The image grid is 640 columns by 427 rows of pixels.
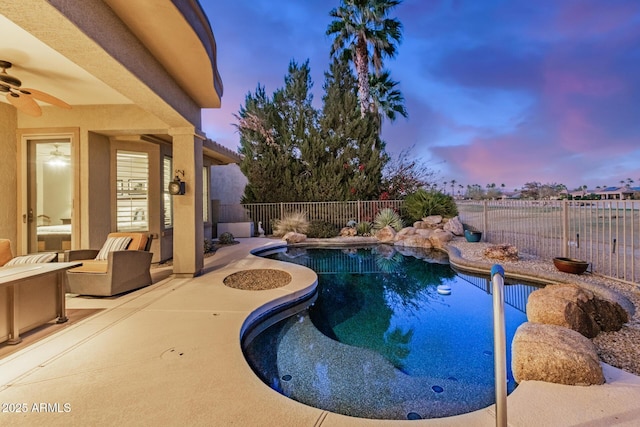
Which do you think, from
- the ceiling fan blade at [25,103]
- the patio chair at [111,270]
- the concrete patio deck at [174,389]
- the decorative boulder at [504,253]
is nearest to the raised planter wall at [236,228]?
the patio chair at [111,270]

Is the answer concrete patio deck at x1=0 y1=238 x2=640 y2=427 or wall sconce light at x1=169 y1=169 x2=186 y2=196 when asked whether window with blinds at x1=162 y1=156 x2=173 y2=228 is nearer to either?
wall sconce light at x1=169 y1=169 x2=186 y2=196

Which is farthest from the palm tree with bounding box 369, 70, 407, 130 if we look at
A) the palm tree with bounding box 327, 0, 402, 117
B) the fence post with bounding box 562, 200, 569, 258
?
the fence post with bounding box 562, 200, 569, 258

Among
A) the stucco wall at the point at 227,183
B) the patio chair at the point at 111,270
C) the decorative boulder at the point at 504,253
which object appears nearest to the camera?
the patio chair at the point at 111,270

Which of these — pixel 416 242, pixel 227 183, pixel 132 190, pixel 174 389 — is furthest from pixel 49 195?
pixel 416 242

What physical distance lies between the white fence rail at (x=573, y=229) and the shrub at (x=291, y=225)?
6.66 metres

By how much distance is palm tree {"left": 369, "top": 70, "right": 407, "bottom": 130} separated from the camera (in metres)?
14.6

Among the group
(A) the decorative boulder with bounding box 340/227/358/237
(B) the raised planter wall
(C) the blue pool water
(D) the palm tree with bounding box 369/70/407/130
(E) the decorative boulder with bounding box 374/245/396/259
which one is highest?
(D) the palm tree with bounding box 369/70/407/130

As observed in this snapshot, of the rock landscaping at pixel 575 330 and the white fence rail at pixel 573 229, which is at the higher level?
the white fence rail at pixel 573 229

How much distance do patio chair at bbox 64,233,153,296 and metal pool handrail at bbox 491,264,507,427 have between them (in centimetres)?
467

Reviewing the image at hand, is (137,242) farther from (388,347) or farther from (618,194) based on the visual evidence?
(618,194)

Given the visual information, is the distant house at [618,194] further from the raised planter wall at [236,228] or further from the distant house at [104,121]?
the raised planter wall at [236,228]

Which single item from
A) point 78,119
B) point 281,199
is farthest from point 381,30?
point 78,119

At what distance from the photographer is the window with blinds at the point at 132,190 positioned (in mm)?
6059

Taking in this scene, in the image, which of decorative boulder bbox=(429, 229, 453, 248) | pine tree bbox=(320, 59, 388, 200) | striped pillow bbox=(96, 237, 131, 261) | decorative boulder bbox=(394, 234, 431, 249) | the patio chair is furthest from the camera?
pine tree bbox=(320, 59, 388, 200)
